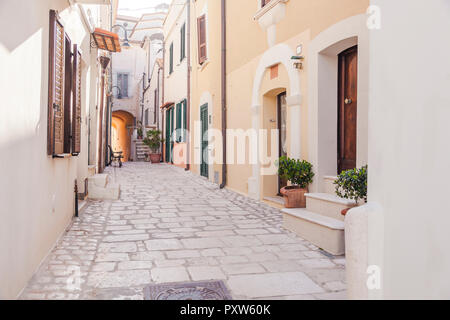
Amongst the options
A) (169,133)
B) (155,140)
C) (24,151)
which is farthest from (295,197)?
(155,140)

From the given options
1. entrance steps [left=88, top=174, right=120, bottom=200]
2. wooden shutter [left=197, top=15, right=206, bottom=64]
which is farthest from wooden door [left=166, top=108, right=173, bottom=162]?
entrance steps [left=88, top=174, right=120, bottom=200]

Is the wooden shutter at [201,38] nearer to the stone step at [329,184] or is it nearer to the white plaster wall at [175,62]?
the white plaster wall at [175,62]

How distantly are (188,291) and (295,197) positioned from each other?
297cm

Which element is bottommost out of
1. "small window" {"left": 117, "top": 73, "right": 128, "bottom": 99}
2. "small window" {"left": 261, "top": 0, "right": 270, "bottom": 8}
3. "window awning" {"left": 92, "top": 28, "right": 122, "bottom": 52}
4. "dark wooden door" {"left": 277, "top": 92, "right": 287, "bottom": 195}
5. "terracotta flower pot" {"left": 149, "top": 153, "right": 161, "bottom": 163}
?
"terracotta flower pot" {"left": 149, "top": 153, "right": 161, "bottom": 163}

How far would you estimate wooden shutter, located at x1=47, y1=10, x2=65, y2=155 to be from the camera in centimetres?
382

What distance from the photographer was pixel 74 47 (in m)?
5.21

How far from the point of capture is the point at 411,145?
6.70 ft

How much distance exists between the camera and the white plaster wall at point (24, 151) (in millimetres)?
2504

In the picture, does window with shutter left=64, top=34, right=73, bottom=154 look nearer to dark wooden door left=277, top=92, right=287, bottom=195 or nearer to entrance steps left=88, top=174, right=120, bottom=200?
entrance steps left=88, top=174, right=120, bottom=200

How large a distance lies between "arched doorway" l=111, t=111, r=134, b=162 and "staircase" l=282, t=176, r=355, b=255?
21.9m

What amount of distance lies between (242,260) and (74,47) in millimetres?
3687

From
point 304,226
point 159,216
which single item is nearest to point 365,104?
point 304,226

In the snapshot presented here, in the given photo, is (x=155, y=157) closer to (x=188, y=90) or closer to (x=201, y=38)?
(x=188, y=90)
